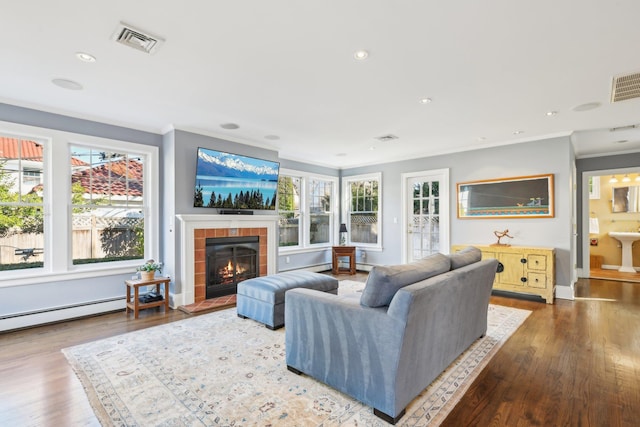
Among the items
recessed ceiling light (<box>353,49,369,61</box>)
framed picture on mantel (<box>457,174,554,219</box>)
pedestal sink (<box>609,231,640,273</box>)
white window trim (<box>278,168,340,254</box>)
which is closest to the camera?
recessed ceiling light (<box>353,49,369,61</box>)

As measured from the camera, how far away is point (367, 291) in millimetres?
1896

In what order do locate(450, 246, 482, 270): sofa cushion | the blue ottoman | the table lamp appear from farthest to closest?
the table lamp, the blue ottoman, locate(450, 246, 482, 270): sofa cushion

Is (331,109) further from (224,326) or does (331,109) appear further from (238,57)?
(224,326)

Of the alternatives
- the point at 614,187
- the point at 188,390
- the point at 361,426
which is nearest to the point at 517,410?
the point at 361,426

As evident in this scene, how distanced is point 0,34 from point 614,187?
33.3ft

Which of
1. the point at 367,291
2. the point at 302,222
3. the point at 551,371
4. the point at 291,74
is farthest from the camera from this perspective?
the point at 302,222

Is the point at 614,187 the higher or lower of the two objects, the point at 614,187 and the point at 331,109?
the lower

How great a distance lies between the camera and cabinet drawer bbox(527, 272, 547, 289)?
4.43 meters

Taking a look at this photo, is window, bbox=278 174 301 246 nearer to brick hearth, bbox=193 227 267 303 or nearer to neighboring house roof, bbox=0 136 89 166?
brick hearth, bbox=193 227 267 303

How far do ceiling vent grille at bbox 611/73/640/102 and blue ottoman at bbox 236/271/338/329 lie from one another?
3.44 m

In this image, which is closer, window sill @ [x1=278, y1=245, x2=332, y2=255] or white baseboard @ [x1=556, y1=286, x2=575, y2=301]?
white baseboard @ [x1=556, y1=286, x2=575, y2=301]

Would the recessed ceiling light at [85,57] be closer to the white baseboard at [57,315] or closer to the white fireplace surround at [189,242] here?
the white fireplace surround at [189,242]

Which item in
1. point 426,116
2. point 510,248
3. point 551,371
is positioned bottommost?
point 551,371

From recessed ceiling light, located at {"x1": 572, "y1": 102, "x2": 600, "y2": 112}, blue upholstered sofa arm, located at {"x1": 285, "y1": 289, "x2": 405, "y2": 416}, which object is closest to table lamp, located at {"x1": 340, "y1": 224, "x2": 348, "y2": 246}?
recessed ceiling light, located at {"x1": 572, "y1": 102, "x2": 600, "y2": 112}
